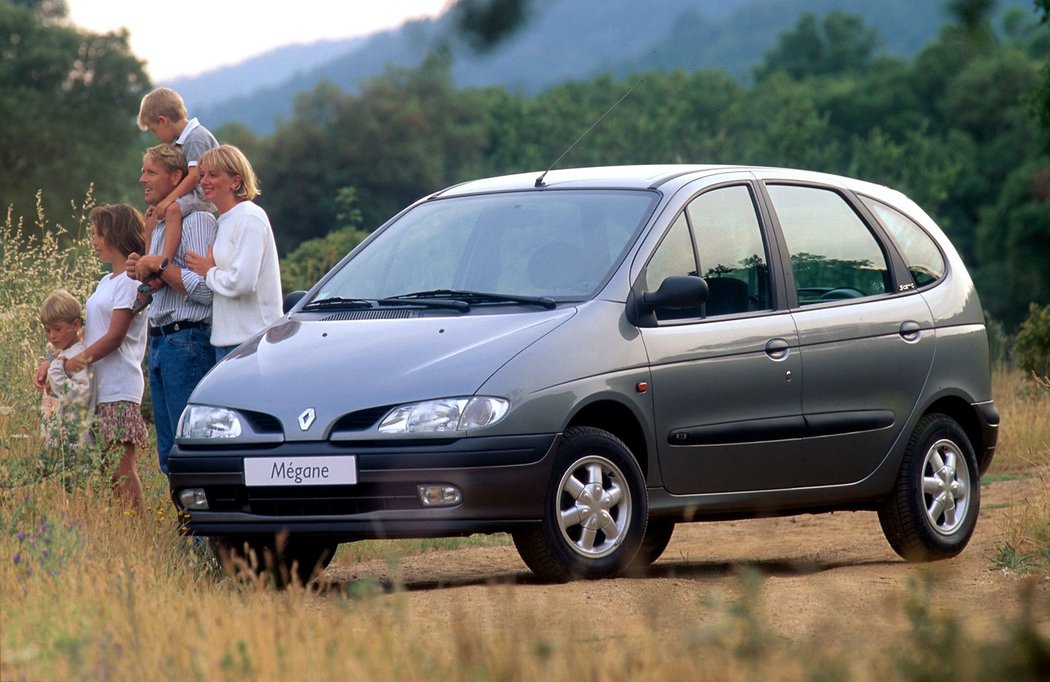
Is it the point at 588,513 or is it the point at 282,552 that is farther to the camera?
the point at 282,552

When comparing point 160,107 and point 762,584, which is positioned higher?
point 160,107

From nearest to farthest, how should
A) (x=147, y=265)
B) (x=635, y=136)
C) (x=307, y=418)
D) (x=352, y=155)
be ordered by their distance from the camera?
1. (x=307, y=418)
2. (x=147, y=265)
3. (x=635, y=136)
4. (x=352, y=155)

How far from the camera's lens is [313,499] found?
22.6 feet

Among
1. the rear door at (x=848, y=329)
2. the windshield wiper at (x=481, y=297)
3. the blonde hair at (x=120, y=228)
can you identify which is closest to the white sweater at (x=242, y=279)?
the blonde hair at (x=120, y=228)

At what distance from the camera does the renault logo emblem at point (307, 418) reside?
6832mm

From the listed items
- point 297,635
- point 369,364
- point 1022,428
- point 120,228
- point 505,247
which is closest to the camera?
point 297,635

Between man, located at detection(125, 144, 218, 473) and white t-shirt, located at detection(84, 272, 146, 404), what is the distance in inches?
3.6

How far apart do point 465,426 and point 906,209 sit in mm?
3592

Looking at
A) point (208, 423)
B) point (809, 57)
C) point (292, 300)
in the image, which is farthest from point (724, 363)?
point (809, 57)

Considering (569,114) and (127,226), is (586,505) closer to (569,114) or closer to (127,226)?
(127,226)

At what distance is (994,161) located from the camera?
208ft

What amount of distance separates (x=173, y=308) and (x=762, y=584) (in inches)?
126

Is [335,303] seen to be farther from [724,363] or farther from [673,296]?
[724,363]

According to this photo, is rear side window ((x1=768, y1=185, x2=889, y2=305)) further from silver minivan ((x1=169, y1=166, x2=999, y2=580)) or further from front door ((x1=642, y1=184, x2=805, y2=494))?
front door ((x1=642, y1=184, x2=805, y2=494))
